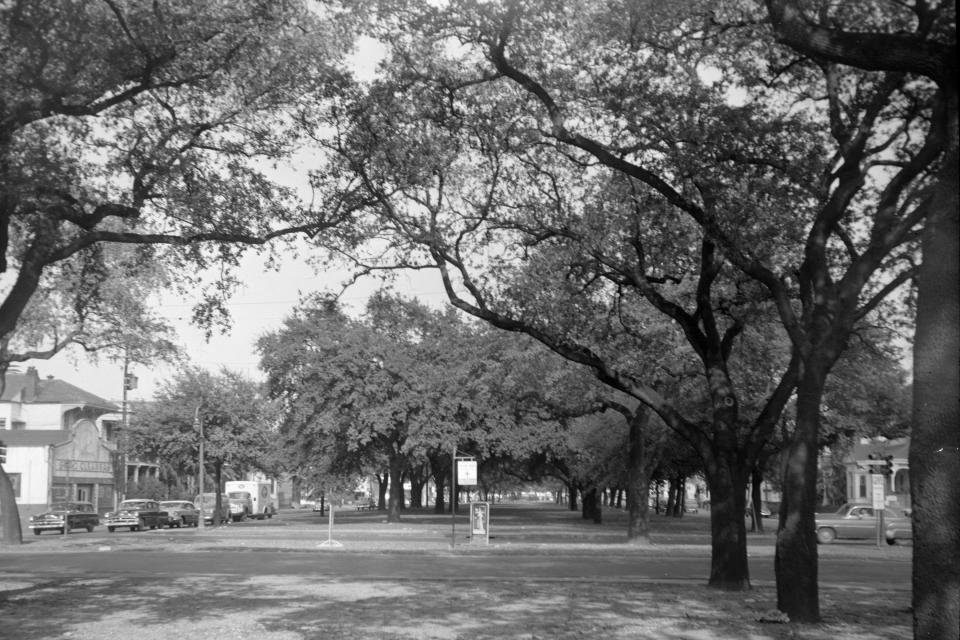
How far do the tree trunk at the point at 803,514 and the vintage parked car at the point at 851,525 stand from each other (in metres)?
30.2

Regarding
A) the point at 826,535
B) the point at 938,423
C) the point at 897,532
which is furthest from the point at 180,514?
the point at 938,423

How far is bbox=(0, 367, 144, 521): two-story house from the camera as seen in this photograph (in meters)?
68.4

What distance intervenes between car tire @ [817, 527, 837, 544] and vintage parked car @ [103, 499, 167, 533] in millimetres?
33506

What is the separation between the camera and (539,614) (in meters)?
15.3

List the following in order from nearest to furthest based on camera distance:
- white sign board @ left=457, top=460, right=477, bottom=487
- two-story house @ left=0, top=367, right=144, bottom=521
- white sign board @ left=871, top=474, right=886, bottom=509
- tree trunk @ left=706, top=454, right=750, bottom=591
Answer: tree trunk @ left=706, top=454, right=750, bottom=591 → white sign board @ left=457, top=460, right=477, bottom=487 → white sign board @ left=871, top=474, right=886, bottom=509 → two-story house @ left=0, top=367, right=144, bottom=521

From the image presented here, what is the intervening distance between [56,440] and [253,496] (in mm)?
14174

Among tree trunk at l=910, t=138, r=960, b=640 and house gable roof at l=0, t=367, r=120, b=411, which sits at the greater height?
house gable roof at l=0, t=367, r=120, b=411

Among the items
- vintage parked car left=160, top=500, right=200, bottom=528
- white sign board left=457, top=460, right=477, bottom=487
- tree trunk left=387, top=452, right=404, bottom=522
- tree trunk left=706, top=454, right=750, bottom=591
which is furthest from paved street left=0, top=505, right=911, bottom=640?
vintage parked car left=160, top=500, right=200, bottom=528

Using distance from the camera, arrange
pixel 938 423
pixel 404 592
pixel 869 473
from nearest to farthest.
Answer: pixel 938 423
pixel 404 592
pixel 869 473

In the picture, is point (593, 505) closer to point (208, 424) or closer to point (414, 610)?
point (208, 424)

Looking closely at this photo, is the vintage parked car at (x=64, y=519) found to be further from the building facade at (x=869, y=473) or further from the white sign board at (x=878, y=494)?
the building facade at (x=869, y=473)

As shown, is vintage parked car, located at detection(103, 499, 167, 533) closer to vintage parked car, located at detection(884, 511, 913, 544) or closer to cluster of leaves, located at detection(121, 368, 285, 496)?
cluster of leaves, located at detection(121, 368, 285, 496)

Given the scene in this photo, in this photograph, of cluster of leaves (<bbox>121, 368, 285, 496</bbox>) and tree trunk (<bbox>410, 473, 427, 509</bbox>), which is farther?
tree trunk (<bbox>410, 473, 427, 509</bbox>)

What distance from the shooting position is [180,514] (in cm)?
5812
